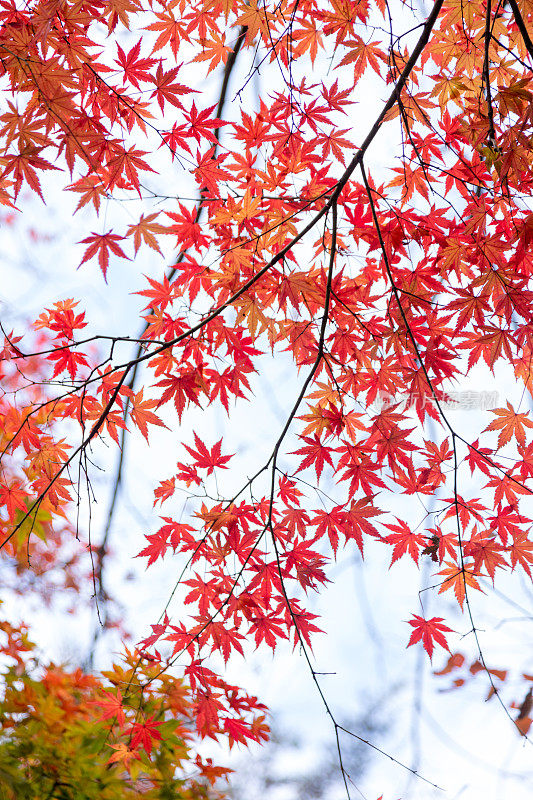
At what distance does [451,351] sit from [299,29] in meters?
1.23

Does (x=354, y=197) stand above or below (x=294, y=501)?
above

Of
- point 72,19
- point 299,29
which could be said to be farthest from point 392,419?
point 299,29

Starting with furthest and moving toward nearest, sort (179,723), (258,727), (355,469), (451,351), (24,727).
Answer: (258,727), (179,723), (24,727), (451,351), (355,469)

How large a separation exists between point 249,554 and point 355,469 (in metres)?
0.35

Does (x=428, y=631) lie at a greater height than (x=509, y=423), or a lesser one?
lesser

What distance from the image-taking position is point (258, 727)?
2.22 m

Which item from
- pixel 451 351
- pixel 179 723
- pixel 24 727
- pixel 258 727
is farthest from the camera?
pixel 258 727

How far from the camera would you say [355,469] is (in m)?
1.59

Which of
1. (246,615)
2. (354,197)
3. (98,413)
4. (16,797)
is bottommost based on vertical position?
(16,797)

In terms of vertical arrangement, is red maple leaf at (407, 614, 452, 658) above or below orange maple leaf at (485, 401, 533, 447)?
below

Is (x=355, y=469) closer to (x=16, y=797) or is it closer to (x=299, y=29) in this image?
(x=16, y=797)

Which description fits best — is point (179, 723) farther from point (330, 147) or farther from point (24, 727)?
point (330, 147)

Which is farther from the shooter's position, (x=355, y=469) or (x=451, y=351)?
(x=451, y=351)

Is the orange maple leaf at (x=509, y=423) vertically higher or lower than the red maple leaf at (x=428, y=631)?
higher
